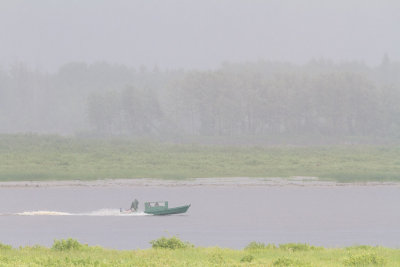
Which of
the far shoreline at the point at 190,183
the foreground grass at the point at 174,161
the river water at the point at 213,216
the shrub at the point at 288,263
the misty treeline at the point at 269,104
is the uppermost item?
the misty treeline at the point at 269,104

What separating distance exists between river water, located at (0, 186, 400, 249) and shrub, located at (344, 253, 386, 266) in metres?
17.1

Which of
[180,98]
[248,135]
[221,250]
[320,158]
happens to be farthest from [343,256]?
[180,98]

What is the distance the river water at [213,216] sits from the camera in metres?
48.3

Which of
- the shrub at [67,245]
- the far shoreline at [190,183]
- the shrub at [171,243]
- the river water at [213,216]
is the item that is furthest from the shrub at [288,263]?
the far shoreline at [190,183]

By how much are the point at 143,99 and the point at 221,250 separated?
15112 cm

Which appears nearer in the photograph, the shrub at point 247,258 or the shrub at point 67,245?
the shrub at point 247,258

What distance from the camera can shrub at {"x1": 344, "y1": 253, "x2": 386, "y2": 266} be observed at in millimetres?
26375

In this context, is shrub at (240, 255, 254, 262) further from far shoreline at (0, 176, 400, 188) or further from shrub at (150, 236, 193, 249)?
far shoreline at (0, 176, 400, 188)

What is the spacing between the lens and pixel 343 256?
2852cm

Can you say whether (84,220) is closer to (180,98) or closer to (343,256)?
(343,256)

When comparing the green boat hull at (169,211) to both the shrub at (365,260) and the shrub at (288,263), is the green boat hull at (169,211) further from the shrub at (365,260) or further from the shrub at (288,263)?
the shrub at (288,263)

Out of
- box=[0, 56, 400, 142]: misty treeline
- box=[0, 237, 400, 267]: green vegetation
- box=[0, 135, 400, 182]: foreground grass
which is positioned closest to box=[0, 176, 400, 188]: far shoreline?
box=[0, 135, 400, 182]: foreground grass

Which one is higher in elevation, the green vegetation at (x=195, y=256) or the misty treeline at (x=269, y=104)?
the misty treeline at (x=269, y=104)

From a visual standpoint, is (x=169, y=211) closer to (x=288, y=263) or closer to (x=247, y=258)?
(x=247, y=258)
